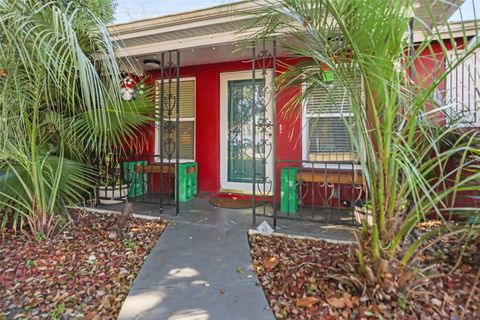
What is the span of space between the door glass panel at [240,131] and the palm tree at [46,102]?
1663 mm

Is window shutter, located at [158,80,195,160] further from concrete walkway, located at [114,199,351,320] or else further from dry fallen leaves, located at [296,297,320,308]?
dry fallen leaves, located at [296,297,320,308]

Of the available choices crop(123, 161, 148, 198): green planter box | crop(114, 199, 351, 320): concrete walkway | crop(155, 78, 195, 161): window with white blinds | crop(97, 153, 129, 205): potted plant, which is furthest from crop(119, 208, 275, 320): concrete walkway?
crop(155, 78, 195, 161): window with white blinds

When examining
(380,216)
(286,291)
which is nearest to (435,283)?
(380,216)

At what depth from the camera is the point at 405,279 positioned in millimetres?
1701

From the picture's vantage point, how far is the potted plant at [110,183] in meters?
4.24

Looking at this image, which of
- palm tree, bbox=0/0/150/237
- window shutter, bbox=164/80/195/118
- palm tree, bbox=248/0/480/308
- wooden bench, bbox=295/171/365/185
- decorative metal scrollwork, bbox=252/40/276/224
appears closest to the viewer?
palm tree, bbox=248/0/480/308

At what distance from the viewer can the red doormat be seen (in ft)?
13.7

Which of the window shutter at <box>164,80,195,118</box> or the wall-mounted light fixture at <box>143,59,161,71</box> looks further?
the window shutter at <box>164,80,195,118</box>

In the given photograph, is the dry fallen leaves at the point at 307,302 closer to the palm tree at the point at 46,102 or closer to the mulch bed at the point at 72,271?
the mulch bed at the point at 72,271

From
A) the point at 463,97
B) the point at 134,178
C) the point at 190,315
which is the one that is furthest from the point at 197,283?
the point at 463,97

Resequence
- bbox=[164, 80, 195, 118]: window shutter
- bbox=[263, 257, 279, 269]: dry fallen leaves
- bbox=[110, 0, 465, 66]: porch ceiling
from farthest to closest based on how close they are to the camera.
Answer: bbox=[164, 80, 195, 118]: window shutter → bbox=[110, 0, 465, 66]: porch ceiling → bbox=[263, 257, 279, 269]: dry fallen leaves

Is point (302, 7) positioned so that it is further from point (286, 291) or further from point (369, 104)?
point (286, 291)

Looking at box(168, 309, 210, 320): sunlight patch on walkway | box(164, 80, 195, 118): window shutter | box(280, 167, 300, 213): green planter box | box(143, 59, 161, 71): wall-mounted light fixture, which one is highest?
box(143, 59, 161, 71): wall-mounted light fixture

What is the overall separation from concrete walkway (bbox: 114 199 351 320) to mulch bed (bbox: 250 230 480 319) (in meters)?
0.15
